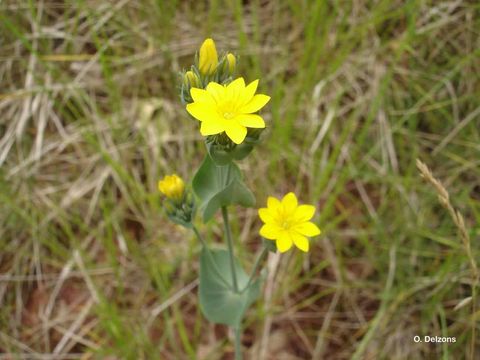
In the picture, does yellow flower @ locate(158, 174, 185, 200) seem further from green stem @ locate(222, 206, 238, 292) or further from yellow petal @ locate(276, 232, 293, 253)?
yellow petal @ locate(276, 232, 293, 253)

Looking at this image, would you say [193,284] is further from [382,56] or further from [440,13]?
[440,13]

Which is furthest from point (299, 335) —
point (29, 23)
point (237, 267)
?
point (29, 23)

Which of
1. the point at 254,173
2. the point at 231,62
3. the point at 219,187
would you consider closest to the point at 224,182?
the point at 219,187

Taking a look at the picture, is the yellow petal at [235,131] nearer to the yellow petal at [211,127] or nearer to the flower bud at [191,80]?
the yellow petal at [211,127]

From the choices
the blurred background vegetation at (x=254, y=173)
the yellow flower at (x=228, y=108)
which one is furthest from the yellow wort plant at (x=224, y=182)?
the blurred background vegetation at (x=254, y=173)

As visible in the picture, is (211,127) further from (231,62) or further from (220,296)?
(220,296)

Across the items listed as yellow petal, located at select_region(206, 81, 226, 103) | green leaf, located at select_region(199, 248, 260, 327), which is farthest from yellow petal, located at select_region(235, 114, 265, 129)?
green leaf, located at select_region(199, 248, 260, 327)

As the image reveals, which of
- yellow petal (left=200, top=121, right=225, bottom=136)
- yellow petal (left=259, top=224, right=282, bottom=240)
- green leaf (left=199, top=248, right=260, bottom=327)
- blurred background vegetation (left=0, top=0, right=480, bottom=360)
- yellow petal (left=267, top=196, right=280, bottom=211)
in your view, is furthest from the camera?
blurred background vegetation (left=0, top=0, right=480, bottom=360)
